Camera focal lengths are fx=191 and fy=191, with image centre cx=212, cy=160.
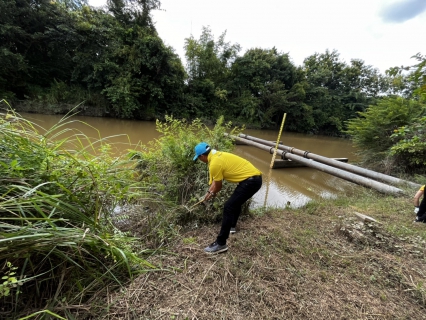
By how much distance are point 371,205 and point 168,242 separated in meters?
3.78

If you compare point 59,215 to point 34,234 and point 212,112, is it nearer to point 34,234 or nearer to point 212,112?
point 34,234

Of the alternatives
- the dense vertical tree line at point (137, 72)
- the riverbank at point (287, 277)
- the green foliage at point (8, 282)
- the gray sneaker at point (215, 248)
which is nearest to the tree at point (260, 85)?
the dense vertical tree line at point (137, 72)

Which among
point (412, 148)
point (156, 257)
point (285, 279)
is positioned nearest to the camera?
point (285, 279)

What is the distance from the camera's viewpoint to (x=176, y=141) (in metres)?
3.37

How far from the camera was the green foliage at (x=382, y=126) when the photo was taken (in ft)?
21.3

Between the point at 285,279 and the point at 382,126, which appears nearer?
the point at 285,279

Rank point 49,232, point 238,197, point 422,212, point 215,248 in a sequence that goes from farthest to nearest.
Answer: point 422,212 → point 238,197 → point 215,248 → point 49,232

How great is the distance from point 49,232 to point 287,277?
1.89 meters

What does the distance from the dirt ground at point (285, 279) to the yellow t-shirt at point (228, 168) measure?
0.76m

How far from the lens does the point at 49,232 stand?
1.14 metres

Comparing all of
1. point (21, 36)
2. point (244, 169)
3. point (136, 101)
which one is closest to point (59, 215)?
point (244, 169)

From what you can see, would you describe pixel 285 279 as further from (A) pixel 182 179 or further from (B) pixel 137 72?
(B) pixel 137 72

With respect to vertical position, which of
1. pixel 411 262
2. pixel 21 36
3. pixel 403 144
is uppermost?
pixel 21 36

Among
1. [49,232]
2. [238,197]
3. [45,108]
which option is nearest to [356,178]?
[238,197]
